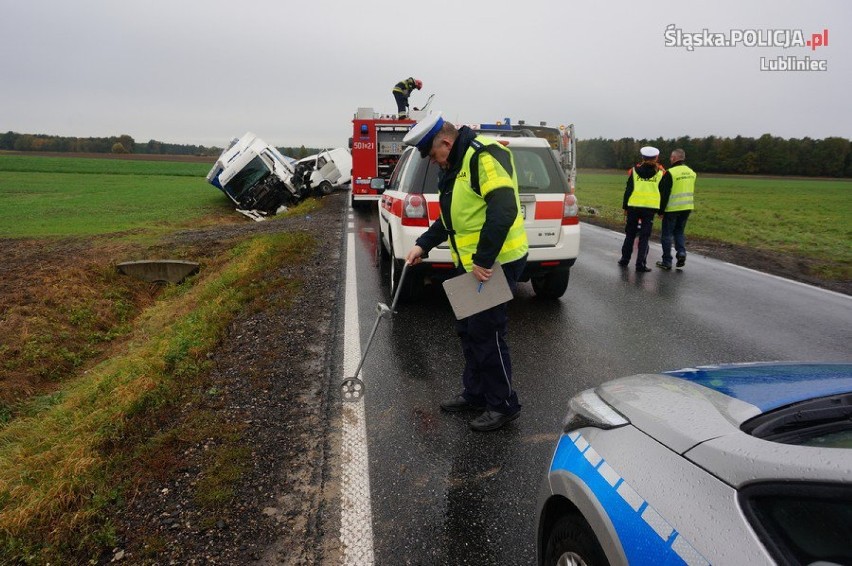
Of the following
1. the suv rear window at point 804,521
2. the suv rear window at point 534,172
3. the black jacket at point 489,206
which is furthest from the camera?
the suv rear window at point 534,172

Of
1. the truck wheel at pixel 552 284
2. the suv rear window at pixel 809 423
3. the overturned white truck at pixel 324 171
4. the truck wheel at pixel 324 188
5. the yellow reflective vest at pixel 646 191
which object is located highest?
the overturned white truck at pixel 324 171

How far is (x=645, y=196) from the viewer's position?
26.7 ft

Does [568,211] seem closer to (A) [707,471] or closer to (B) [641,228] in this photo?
(B) [641,228]

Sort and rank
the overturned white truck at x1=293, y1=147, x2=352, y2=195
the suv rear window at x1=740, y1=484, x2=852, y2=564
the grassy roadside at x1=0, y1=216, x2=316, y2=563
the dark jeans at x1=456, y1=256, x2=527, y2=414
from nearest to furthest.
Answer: the suv rear window at x1=740, y1=484, x2=852, y2=564, the grassy roadside at x1=0, y1=216, x2=316, y2=563, the dark jeans at x1=456, y1=256, x2=527, y2=414, the overturned white truck at x1=293, y1=147, x2=352, y2=195

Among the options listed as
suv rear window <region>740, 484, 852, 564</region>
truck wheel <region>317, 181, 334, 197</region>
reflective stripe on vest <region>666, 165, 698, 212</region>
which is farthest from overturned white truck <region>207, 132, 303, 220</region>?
suv rear window <region>740, 484, 852, 564</region>

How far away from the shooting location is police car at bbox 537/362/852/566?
117 centimetres

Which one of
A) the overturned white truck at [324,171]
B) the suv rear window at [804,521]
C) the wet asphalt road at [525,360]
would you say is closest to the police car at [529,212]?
the wet asphalt road at [525,360]

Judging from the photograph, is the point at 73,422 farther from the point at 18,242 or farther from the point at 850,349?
the point at 18,242

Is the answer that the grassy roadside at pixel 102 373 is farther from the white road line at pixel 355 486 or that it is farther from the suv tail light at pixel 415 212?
the suv tail light at pixel 415 212

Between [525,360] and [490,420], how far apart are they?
1.25m

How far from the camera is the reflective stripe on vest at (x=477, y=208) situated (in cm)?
310

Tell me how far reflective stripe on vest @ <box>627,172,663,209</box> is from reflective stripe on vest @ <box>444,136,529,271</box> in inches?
216

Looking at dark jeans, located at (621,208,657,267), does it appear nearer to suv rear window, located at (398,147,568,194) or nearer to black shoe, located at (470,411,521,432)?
suv rear window, located at (398,147,568,194)

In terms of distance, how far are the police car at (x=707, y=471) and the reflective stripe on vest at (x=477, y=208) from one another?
143cm
